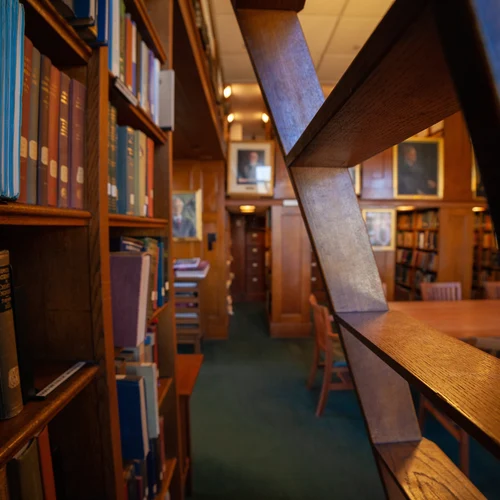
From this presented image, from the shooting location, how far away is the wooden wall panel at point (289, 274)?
4.57 meters

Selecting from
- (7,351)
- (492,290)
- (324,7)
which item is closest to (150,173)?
(7,351)

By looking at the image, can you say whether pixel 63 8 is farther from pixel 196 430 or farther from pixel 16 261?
pixel 196 430

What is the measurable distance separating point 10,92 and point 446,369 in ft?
2.64

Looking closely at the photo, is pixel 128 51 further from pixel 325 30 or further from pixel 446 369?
pixel 325 30

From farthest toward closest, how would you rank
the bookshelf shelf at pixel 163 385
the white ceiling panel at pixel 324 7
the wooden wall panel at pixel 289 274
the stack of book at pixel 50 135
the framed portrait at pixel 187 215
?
the wooden wall panel at pixel 289 274, the framed portrait at pixel 187 215, the white ceiling panel at pixel 324 7, the bookshelf shelf at pixel 163 385, the stack of book at pixel 50 135

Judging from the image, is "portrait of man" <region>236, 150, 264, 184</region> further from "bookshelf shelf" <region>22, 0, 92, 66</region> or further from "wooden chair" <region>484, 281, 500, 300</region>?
"bookshelf shelf" <region>22, 0, 92, 66</region>

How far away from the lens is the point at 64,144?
75cm

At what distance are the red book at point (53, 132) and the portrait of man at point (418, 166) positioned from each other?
4610 millimetres

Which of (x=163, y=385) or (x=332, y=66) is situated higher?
(x=332, y=66)

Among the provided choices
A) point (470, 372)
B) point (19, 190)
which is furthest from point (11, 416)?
point (470, 372)

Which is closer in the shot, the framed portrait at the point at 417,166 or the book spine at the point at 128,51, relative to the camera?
the book spine at the point at 128,51

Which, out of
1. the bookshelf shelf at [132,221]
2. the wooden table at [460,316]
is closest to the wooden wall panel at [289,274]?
the wooden table at [460,316]

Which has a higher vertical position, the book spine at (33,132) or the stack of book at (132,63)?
the stack of book at (132,63)

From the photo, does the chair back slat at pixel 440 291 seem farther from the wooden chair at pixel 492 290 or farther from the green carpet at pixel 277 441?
the green carpet at pixel 277 441
